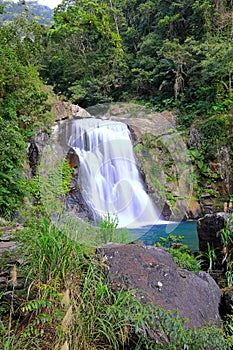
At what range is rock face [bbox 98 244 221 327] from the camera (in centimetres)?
245

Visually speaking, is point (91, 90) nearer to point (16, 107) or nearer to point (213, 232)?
point (16, 107)

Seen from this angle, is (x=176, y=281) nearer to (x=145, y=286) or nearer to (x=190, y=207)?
(x=145, y=286)

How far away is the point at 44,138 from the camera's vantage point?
966 cm

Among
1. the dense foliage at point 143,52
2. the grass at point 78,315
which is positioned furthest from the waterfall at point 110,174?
the grass at point 78,315

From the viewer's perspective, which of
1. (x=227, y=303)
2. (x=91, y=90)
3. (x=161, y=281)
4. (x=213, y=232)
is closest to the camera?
(x=161, y=281)

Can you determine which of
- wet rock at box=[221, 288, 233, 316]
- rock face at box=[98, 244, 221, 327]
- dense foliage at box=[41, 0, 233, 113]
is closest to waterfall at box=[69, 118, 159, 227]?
dense foliage at box=[41, 0, 233, 113]

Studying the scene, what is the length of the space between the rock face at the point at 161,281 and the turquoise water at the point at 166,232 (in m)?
3.46

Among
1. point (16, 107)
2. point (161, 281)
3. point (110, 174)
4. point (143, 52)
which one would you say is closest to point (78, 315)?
point (161, 281)

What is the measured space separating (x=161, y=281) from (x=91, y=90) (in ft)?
48.4

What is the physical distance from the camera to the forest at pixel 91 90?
202 cm

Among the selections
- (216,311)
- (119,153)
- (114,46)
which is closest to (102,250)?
(216,311)

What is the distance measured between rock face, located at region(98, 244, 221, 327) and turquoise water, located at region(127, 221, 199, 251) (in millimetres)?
3457

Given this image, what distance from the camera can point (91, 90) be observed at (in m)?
16.3

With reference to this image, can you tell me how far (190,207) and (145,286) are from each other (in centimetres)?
884
